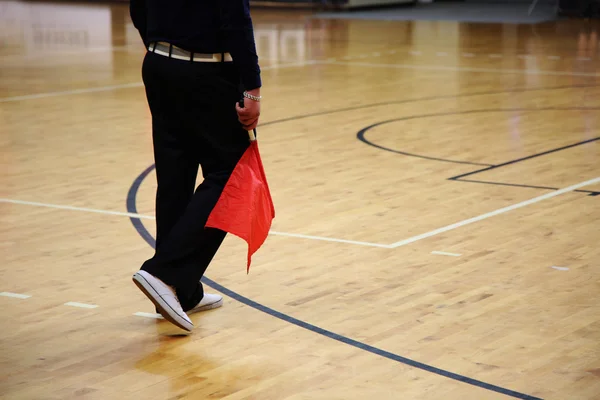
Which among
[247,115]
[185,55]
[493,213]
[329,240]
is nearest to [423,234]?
[329,240]

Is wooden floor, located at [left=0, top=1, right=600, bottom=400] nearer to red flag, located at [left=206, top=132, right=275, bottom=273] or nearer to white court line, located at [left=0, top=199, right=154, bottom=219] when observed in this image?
white court line, located at [left=0, top=199, right=154, bottom=219]

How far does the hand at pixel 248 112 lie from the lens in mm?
3361

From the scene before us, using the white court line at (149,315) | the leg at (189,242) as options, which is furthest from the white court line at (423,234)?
the leg at (189,242)

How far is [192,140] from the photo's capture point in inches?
140

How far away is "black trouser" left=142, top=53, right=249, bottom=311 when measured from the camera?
11.3ft

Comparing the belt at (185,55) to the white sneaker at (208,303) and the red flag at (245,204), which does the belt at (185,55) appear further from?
the white sneaker at (208,303)

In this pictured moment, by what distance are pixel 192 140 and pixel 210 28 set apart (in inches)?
15.6

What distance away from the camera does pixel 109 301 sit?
390 centimetres

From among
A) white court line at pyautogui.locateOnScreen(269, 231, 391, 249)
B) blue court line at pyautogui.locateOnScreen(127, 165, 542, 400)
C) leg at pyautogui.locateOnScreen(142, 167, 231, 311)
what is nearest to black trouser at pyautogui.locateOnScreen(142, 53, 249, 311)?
leg at pyautogui.locateOnScreen(142, 167, 231, 311)

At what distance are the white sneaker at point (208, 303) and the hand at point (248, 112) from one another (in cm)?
72

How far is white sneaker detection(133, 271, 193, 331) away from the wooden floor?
0.09 meters

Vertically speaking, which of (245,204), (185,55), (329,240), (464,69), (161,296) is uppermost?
(185,55)

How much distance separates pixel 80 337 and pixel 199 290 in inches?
18.0

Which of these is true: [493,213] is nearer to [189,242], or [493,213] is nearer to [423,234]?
[423,234]
